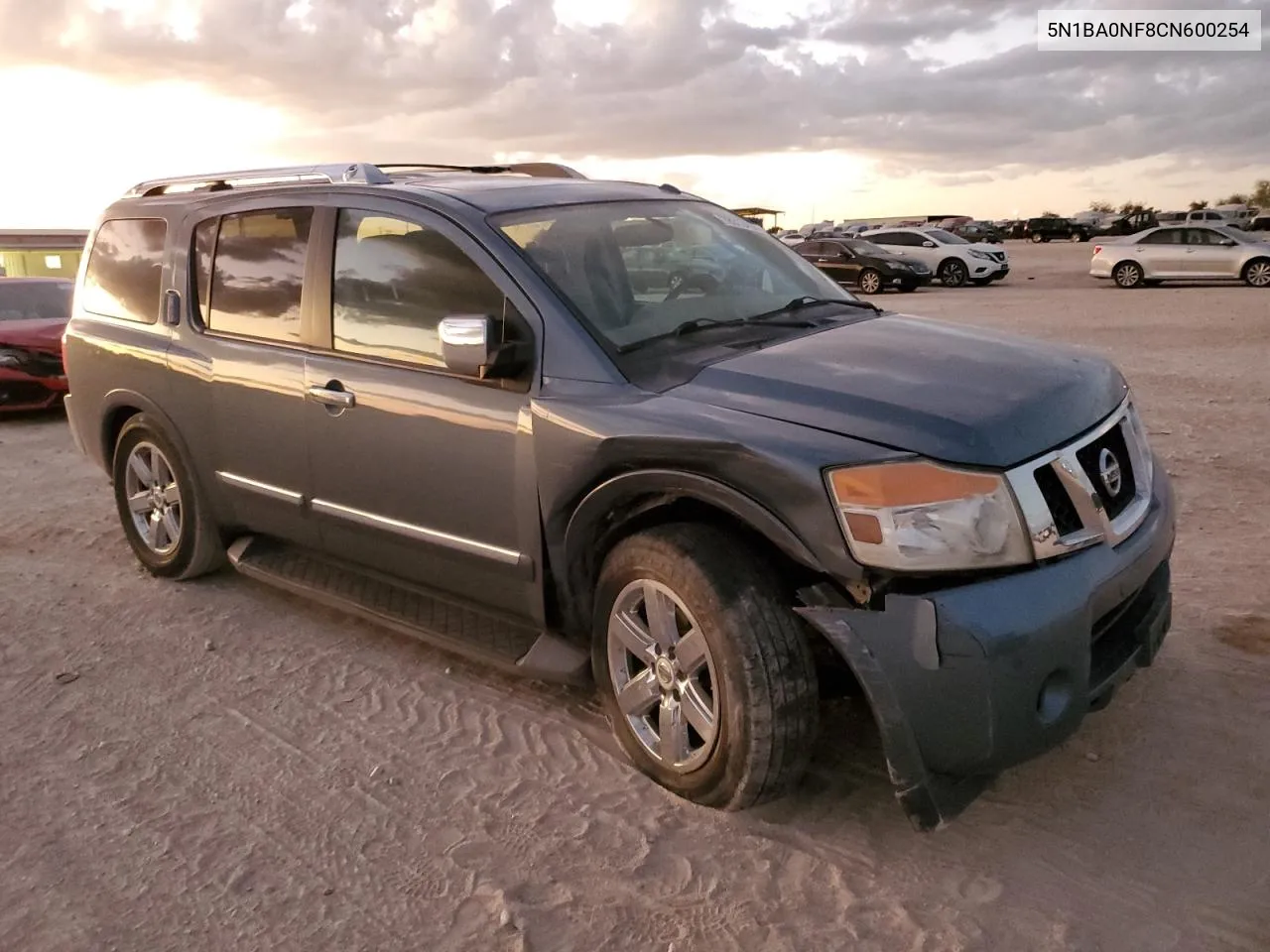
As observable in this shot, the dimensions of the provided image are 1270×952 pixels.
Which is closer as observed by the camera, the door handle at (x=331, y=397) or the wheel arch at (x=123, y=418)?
the door handle at (x=331, y=397)

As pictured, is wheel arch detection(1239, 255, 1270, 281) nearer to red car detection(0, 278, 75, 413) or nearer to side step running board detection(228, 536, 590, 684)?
red car detection(0, 278, 75, 413)

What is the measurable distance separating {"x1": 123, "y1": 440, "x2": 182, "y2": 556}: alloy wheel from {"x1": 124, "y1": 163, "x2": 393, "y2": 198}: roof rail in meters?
1.27

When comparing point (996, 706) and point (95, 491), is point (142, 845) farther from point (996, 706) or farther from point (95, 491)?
point (95, 491)

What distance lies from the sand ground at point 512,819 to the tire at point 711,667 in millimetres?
159

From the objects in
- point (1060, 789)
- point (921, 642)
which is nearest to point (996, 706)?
point (921, 642)

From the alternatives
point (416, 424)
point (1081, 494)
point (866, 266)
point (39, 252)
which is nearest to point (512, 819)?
point (416, 424)

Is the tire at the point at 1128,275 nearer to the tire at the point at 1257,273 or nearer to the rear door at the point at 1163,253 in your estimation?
the rear door at the point at 1163,253

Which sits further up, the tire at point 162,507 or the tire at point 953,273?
the tire at point 162,507

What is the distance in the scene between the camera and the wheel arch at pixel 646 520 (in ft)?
9.61

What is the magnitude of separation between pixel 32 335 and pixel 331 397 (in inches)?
302

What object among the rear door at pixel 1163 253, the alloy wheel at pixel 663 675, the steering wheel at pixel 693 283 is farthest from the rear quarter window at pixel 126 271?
the rear door at pixel 1163 253

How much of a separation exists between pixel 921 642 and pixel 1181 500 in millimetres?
4041

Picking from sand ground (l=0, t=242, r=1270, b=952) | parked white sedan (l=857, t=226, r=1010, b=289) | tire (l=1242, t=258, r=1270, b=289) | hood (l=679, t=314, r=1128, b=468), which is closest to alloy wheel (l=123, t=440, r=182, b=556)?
sand ground (l=0, t=242, r=1270, b=952)

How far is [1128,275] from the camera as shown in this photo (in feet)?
80.5
